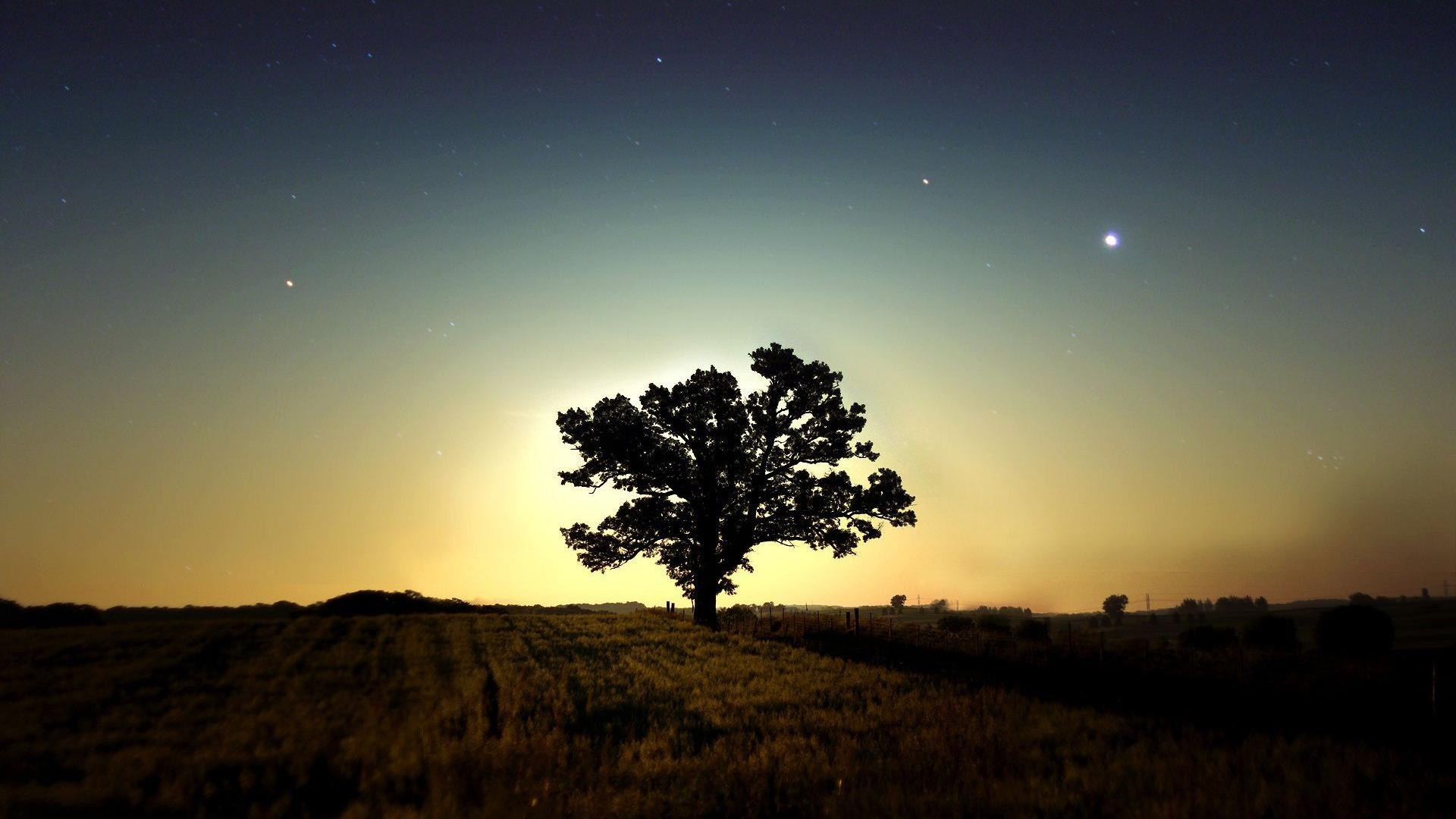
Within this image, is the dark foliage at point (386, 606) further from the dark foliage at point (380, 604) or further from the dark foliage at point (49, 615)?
the dark foliage at point (49, 615)

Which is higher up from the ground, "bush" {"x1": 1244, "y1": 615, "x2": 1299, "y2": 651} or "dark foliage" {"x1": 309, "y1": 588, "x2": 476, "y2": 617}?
"dark foliage" {"x1": 309, "y1": 588, "x2": 476, "y2": 617}

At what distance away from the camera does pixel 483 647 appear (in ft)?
103

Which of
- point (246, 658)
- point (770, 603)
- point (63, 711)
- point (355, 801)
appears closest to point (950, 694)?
point (355, 801)

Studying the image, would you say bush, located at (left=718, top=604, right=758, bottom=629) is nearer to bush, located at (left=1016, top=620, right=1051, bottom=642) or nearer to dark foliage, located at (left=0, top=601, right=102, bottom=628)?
bush, located at (left=1016, top=620, right=1051, bottom=642)

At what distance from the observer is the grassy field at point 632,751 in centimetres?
982

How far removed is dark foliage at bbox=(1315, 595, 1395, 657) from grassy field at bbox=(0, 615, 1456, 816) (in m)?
42.1

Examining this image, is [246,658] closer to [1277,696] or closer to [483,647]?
[483,647]

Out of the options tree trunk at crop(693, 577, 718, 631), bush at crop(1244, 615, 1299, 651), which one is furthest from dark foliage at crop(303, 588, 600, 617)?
bush at crop(1244, 615, 1299, 651)

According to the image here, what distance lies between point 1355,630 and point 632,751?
54.8 meters

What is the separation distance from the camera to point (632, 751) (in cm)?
1255

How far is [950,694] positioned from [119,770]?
1545cm

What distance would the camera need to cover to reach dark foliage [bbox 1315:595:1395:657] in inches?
1897

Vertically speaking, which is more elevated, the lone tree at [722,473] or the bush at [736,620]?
the lone tree at [722,473]

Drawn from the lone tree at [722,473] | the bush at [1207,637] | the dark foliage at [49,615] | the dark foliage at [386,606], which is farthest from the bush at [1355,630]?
the dark foliage at [49,615]
